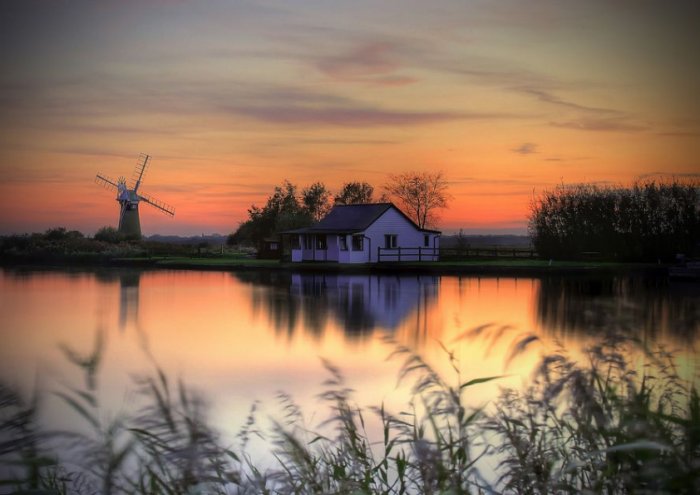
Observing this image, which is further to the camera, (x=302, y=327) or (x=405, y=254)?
(x=405, y=254)

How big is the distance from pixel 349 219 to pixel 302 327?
31873 millimetres

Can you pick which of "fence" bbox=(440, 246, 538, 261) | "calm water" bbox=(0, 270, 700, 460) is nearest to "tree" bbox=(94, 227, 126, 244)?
"fence" bbox=(440, 246, 538, 261)

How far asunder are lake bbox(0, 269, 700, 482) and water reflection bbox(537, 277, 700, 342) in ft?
0.08

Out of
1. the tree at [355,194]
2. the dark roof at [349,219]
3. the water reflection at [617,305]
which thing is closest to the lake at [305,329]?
the water reflection at [617,305]

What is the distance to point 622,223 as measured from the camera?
134 feet

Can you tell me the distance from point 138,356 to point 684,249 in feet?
107

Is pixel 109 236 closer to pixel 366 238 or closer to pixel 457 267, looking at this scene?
pixel 366 238

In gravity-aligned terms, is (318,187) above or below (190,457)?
above

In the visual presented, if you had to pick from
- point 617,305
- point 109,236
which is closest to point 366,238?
point 109,236

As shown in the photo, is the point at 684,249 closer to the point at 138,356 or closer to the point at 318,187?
the point at 138,356

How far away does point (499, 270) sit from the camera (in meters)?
Result: 36.5

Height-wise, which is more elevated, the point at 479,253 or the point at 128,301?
the point at 479,253

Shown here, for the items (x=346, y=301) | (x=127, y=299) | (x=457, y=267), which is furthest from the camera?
(x=457, y=267)

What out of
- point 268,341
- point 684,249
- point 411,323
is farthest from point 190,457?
point 684,249
